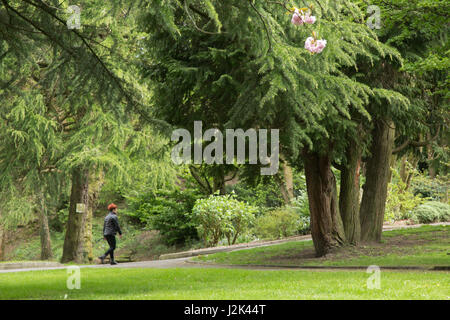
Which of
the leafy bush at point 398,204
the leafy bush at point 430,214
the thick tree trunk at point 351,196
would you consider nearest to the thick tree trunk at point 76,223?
the thick tree trunk at point 351,196

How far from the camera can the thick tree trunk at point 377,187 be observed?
50.9 feet

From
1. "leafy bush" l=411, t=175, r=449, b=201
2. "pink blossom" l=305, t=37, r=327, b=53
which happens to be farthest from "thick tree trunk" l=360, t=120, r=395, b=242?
"leafy bush" l=411, t=175, r=449, b=201

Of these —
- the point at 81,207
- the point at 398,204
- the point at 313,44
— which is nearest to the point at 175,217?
the point at 81,207

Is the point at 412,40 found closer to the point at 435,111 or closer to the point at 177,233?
the point at 435,111

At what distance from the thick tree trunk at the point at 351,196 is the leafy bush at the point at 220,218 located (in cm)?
603

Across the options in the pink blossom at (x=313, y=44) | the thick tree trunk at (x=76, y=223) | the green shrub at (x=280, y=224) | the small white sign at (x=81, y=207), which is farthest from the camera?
the green shrub at (x=280, y=224)

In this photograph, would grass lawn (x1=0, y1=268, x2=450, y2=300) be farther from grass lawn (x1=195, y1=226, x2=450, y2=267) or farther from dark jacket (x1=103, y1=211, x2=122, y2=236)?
dark jacket (x1=103, y1=211, x2=122, y2=236)

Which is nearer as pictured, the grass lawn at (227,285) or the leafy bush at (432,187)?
the grass lawn at (227,285)

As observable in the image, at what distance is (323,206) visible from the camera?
46.4 feet

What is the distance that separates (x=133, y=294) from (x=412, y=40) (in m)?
9.16

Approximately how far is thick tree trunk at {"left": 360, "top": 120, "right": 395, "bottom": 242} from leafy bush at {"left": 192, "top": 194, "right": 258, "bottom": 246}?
6.00 m

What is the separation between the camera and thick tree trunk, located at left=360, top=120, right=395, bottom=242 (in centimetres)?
1550

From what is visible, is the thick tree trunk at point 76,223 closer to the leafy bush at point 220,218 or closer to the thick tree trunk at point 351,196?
the leafy bush at point 220,218
